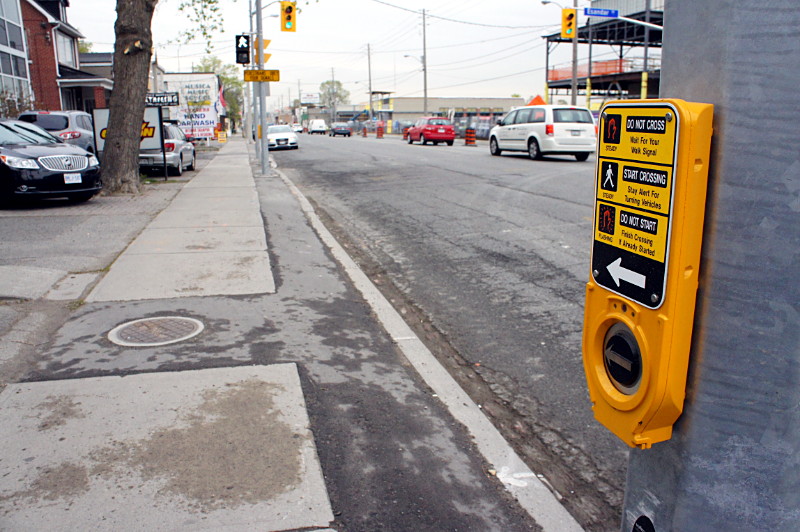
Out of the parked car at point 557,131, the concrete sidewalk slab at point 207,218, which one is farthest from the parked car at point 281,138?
the concrete sidewalk slab at point 207,218

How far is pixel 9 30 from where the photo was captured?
31.3 meters

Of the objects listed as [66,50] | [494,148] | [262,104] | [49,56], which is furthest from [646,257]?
[66,50]

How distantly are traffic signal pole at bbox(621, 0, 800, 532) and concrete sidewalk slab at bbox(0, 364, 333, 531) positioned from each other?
1.55m

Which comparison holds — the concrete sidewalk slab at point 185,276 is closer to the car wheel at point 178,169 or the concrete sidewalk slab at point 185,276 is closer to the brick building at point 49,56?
the car wheel at point 178,169

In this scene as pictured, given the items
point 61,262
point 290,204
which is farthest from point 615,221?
point 290,204

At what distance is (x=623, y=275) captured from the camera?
1.73 m

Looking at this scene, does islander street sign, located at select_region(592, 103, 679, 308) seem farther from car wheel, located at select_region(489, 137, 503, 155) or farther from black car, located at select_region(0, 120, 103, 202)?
car wheel, located at select_region(489, 137, 503, 155)

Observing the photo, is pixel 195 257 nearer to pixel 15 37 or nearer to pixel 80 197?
pixel 80 197

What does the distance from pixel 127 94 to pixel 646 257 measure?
1414cm

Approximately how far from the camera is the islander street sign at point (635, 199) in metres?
1.55

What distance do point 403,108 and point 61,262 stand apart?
115m

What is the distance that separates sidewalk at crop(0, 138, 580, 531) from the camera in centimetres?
275

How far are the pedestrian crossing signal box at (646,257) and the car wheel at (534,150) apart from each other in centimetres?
1983

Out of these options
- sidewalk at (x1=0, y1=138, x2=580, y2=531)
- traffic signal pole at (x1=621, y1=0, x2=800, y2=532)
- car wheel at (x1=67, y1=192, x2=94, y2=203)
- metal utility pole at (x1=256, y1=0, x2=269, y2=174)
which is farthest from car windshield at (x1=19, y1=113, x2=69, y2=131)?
traffic signal pole at (x1=621, y1=0, x2=800, y2=532)
